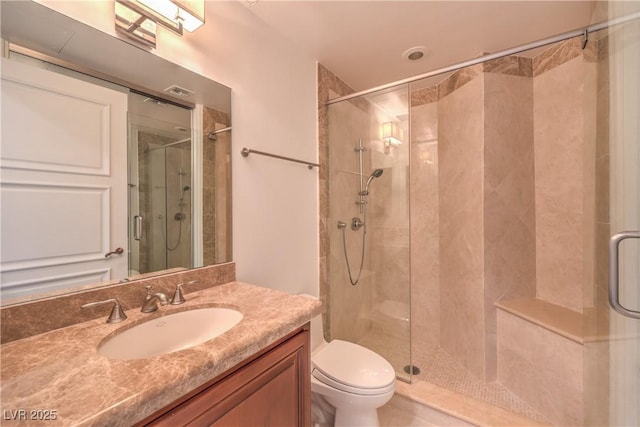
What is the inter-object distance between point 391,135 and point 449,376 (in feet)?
6.12

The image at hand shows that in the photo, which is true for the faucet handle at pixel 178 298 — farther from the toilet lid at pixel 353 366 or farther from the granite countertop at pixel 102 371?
the toilet lid at pixel 353 366

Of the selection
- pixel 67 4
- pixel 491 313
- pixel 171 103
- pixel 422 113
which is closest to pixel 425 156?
pixel 422 113

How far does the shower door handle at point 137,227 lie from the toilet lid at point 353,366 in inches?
42.1

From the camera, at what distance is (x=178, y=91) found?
44.3 inches

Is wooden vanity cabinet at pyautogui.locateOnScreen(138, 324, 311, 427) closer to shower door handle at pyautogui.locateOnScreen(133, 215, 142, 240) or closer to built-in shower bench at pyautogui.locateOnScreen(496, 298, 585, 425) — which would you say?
shower door handle at pyautogui.locateOnScreen(133, 215, 142, 240)

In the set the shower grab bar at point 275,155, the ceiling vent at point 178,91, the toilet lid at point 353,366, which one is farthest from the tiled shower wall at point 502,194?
the ceiling vent at point 178,91

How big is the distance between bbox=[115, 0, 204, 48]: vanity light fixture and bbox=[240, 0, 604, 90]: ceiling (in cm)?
33

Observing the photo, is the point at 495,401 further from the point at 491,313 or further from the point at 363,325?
the point at 363,325

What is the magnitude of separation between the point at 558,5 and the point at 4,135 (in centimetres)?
248

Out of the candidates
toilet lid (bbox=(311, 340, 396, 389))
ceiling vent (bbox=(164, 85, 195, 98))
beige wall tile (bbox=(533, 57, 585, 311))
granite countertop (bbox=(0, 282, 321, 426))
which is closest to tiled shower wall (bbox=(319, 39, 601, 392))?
beige wall tile (bbox=(533, 57, 585, 311))

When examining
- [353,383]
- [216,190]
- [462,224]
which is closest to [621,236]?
[353,383]

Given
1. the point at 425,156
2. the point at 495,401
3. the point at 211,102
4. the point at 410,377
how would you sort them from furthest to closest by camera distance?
the point at 425,156, the point at 410,377, the point at 495,401, the point at 211,102

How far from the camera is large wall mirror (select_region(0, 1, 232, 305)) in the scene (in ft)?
2.41

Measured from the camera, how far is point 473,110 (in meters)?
1.94
